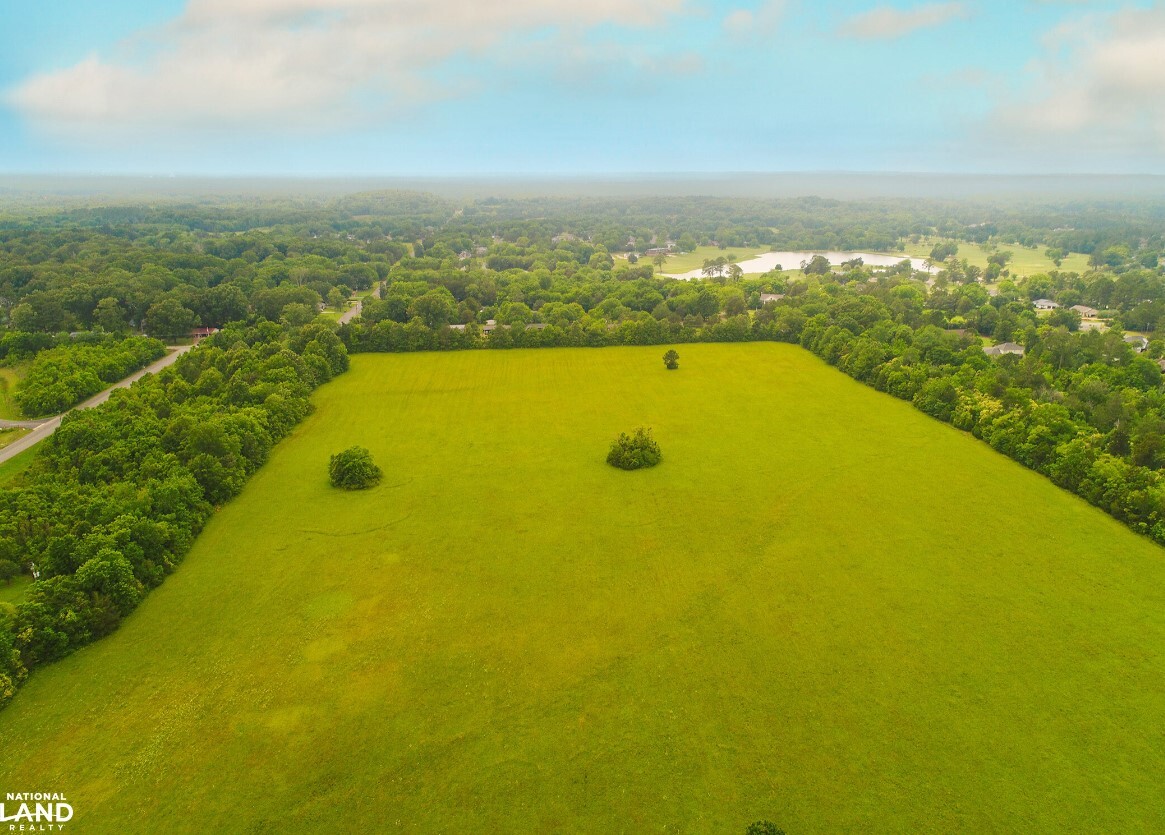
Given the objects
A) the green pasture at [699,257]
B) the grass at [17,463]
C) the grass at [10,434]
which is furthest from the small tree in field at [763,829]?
the green pasture at [699,257]

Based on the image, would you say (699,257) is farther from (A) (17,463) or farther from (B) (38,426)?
(A) (17,463)

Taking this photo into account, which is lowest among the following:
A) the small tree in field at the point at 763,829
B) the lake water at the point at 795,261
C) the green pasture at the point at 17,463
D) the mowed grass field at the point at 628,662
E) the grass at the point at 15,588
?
the mowed grass field at the point at 628,662

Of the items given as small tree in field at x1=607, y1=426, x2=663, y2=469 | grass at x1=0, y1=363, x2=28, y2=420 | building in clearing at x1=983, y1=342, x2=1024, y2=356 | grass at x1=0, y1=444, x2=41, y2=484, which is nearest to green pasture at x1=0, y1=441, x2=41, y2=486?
grass at x1=0, y1=444, x2=41, y2=484

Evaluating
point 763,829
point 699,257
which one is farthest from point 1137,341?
point 699,257

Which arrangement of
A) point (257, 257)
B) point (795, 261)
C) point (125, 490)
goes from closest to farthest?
point (125, 490) < point (257, 257) < point (795, 261)

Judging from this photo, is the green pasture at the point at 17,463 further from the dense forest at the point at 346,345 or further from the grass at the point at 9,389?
the grass at the point at 9,389

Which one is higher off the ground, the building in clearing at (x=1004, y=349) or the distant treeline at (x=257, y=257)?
the distant treeline at (x=257, y=257)

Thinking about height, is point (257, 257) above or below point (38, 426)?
above

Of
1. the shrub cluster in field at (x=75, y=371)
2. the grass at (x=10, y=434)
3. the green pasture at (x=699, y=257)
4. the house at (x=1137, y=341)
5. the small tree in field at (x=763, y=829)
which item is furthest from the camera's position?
the green pasture at (x=699, y=257)

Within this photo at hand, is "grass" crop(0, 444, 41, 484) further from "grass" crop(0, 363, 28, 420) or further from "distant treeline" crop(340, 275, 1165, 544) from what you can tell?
"distant treeline" crop(340, 275, 1165, 544)
